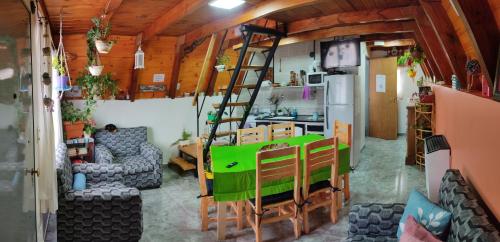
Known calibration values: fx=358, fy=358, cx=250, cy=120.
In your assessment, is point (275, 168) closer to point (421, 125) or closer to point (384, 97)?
point (421, 125)

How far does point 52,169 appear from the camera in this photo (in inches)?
123

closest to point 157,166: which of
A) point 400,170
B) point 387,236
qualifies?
point 387,236

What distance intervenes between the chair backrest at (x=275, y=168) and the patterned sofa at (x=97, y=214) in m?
1.21

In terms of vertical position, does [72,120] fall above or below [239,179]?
above

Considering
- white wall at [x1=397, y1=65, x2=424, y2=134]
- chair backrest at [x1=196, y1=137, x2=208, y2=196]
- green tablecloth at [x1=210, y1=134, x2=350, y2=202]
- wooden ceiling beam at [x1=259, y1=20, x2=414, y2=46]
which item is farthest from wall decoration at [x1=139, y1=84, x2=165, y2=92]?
white wall at [x1=397, y1=65, x2=424, y2=134]

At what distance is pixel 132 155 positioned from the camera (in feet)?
19.2

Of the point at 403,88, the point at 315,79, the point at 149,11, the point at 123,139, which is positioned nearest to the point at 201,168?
the point at 149,11

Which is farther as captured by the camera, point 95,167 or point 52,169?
point 95,167

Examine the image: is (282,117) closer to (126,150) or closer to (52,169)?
(126,150)

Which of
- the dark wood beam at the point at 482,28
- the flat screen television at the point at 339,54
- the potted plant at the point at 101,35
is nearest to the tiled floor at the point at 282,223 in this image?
the flat screen television at the point at 339,54

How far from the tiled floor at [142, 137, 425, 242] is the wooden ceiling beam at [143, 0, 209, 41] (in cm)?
222

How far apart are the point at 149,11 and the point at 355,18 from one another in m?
2.51

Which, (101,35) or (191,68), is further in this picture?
(191,68)

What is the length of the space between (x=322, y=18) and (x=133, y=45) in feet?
9.49
